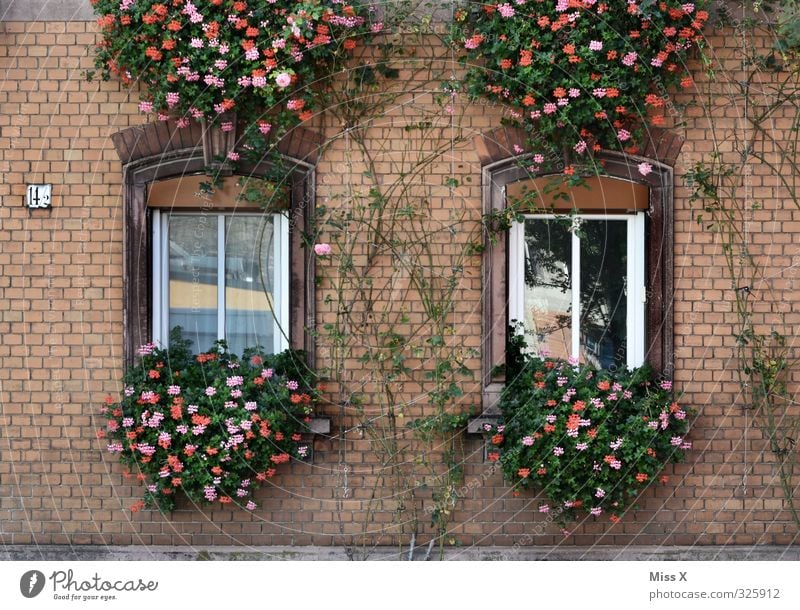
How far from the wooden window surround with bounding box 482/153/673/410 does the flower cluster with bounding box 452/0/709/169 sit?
39cm

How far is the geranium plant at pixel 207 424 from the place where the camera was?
27.6ft

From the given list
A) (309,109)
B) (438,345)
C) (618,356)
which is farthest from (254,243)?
(618,356)

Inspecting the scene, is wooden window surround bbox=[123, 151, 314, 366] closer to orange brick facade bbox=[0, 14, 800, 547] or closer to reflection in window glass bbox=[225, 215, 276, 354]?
orange brick facade bbox=[0, 14, 800, 547]

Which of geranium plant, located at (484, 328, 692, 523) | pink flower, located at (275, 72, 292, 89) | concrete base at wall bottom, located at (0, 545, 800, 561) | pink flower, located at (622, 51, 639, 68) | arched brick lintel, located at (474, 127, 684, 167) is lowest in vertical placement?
concrete base at wall bottom, located at (0, 545, 800, 561)

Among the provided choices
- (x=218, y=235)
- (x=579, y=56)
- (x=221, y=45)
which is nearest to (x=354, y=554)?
(x=218, y=235)

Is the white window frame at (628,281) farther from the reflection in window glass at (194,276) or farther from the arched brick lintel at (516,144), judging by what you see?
the reflection in window glass at (194,276)

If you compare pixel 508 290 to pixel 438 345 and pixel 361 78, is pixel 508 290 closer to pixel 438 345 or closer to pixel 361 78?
pixel 438 345

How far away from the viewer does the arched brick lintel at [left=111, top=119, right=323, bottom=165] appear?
8734mm

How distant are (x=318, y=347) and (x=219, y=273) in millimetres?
1047

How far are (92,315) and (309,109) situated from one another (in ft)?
7.70

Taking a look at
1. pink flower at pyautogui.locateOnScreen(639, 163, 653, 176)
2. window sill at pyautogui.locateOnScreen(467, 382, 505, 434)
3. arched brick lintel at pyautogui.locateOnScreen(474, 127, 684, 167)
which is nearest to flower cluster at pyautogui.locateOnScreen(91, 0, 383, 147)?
arched brick lintel at pyautogui.locateOnScreen(474, 127, 684, 167)

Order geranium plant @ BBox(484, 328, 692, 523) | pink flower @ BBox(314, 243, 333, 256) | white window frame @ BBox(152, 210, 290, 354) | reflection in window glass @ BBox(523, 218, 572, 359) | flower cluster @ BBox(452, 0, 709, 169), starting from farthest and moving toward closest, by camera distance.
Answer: reflection in window glass @ BBox(523, 218, 572, 359) → white window frame @ BBox(152, 210, 290, 354) → pink flower @ BBox(314, 243, 333, 256) → geranium plant @ BBox(484, 328, 692, 523) → flower cluster @ BBox(452, 0, 709, 169)

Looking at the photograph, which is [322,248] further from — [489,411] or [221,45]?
[489,411]

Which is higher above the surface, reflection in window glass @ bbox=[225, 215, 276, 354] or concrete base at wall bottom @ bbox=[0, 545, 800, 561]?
reflection in window glass @ bbox=[225, 215, 276, 354]
